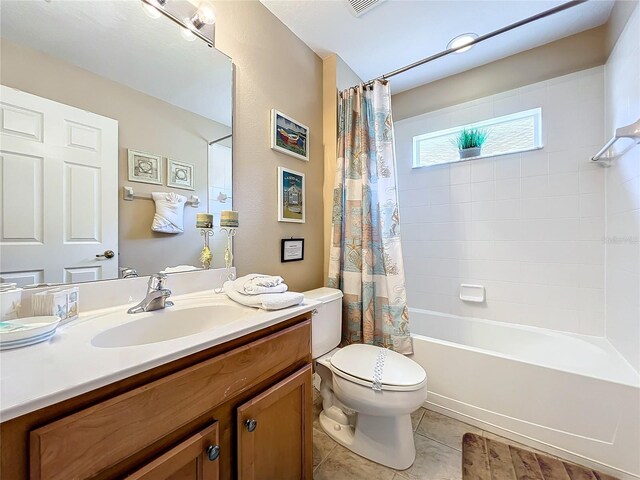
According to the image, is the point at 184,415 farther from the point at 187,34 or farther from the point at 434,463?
the point at 187,34

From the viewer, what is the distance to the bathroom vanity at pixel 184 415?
1.45 ft

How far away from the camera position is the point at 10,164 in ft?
2.46

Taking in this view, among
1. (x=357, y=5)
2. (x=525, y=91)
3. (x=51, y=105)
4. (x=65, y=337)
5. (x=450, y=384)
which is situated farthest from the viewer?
(x=525, y=91)

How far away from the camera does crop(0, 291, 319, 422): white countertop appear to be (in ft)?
1.40

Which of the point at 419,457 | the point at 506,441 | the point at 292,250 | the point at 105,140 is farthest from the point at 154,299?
the point at 506,441

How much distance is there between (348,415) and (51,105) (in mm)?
1866

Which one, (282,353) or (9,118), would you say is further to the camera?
(282,353)

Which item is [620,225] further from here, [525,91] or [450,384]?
[450,384]

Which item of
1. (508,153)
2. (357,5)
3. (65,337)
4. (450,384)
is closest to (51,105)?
(65,337)

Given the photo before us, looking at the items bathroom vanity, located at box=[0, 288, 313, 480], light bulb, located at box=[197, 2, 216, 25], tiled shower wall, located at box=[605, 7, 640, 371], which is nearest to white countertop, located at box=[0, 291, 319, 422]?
bathroom vanity, located at box=[0, 288, 313, 480]

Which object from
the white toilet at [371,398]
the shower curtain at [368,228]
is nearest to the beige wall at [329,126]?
the shower curtain at [368,228]

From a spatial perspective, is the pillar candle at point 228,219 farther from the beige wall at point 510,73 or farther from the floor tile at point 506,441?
the beige wall at point 510,73

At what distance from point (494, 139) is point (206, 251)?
7.34 feet

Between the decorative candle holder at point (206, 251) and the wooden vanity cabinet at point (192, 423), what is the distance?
→ 53 centimetres
